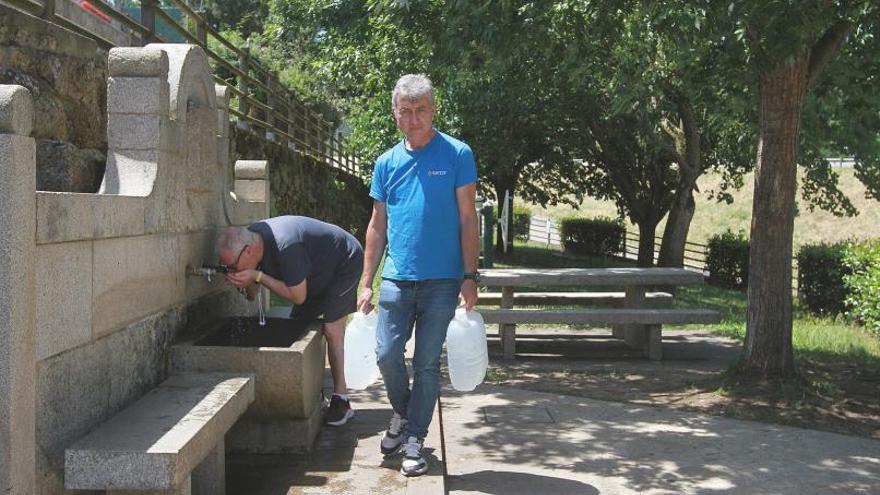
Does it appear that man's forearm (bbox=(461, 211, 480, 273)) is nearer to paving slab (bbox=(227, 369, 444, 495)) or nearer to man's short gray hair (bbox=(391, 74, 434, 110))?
man's short gray hair (bbox=(391, 74, 434, 110))

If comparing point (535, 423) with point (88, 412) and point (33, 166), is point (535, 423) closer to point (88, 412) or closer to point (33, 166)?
point (88, 412)

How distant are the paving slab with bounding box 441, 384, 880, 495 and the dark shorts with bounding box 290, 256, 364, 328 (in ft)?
3.49

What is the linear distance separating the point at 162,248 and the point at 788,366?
5.02 m

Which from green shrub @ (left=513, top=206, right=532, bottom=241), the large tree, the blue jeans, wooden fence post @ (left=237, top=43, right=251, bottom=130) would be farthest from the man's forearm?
green shrub @ (left=513, top=206, right=532, bottom=241)

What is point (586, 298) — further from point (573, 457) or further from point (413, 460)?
point (413, 460)

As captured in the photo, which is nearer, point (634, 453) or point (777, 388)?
point (634, 453)

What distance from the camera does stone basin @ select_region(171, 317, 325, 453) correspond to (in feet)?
14.3

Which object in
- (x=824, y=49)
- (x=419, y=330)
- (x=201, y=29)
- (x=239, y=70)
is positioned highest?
(x=201, y=29)

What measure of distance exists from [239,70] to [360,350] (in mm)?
8291

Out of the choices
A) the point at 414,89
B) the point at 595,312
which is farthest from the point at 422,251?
the point at 595,312

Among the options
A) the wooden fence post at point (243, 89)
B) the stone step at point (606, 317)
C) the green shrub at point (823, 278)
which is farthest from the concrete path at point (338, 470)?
the green shrub at point (823, 278)

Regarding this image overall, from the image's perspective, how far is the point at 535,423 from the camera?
6062mm

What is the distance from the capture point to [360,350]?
500 centimetres

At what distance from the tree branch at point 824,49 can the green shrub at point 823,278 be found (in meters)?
6.37
